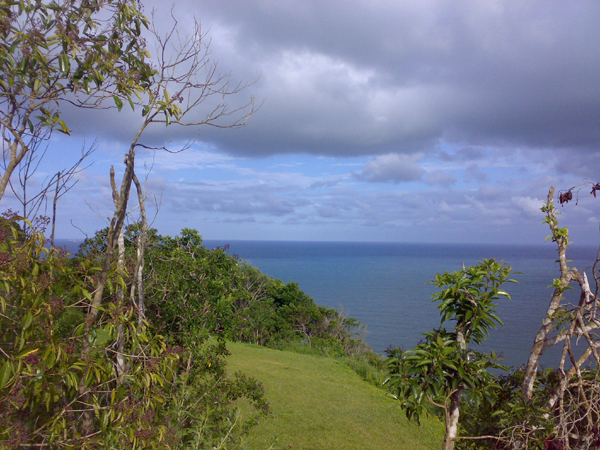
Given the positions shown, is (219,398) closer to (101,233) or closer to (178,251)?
(178,251)

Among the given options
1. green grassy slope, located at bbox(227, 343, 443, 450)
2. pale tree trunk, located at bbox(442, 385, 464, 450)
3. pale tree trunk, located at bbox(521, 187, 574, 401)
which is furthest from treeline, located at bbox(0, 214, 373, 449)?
pale tree trunk, located at bbox(521, 187, 574, 401)

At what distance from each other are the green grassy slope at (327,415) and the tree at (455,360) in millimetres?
2923

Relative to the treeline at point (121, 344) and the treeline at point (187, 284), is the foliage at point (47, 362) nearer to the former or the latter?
the treeline at point (121, 344)

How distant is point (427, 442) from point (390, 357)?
18.1 feet

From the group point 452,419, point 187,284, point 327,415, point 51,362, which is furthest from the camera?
point 327,415

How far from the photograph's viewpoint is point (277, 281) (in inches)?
834

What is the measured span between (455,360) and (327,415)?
6.46 metres

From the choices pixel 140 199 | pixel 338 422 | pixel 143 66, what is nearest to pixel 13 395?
pixel 140 199

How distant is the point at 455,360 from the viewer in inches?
97.8

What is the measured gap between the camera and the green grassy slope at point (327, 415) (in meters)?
6.86

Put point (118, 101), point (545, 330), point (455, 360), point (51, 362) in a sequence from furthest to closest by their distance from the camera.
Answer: point (455, 360)
point (545, 330)
point (118, 101)
point (51, 362)

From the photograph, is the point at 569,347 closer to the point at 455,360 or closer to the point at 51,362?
the point at 455,360

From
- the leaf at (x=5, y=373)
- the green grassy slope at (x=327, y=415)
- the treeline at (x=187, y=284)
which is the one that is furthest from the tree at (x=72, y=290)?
the green grassy slope at (x=327, y=415)

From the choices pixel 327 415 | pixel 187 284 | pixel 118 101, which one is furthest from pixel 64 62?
pixel 327 415
